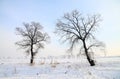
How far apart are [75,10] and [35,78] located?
50.4 feet

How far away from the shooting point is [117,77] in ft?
35.7

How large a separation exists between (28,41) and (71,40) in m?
12.1

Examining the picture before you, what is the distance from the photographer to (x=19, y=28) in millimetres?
31953

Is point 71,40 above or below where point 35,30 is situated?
below

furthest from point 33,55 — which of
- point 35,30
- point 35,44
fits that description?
point 35,30

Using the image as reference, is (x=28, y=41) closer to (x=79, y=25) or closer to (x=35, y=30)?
(x=35, y=30)

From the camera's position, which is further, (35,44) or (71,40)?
(35,44)

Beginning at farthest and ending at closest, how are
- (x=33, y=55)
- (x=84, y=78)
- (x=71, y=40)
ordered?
(x=33, y=55), (x=71, y=40), (x=84, y=78)

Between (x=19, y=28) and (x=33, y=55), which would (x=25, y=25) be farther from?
(x=33, y=55)

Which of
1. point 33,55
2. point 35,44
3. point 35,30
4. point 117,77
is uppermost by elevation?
point 35,30

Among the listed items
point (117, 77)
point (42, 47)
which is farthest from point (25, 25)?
point (117, 77)

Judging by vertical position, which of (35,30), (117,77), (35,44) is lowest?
(117,77)

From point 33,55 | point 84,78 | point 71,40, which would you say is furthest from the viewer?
point 33,55

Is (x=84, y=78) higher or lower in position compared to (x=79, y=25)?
lower
